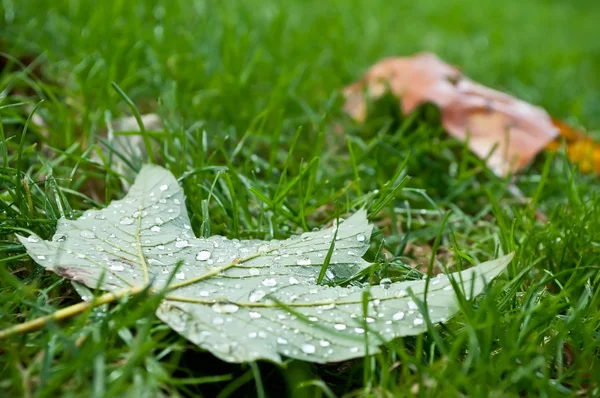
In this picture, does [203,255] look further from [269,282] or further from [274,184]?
[274,184]

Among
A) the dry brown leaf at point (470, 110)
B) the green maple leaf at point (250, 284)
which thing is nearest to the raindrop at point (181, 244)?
the green maple leaf at point (250, 284)

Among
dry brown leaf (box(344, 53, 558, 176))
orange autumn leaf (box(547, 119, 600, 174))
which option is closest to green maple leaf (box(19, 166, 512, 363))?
dry brown leaf (box(344, 53, 558, 176))

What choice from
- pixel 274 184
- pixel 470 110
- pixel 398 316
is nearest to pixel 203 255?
pixel 398 316

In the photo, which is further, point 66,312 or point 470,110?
point 470,110

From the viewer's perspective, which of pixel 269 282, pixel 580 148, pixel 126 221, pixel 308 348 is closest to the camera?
pixel 308 348

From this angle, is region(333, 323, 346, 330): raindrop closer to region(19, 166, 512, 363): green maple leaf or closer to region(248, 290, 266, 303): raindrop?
region(19, 166, 512, 363): green maple leaf

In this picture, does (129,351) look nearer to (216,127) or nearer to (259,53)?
(216,127)
